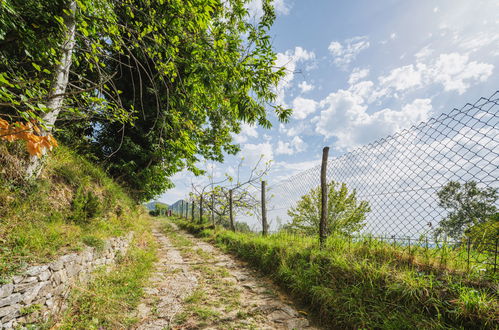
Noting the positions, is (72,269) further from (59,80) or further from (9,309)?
(59,80)

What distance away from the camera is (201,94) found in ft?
13.2

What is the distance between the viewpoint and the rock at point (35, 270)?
194cm

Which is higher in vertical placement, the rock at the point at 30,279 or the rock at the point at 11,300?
the rock at the point at 30,279

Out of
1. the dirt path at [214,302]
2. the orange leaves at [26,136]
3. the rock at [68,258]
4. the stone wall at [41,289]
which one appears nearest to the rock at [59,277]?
the stone wall at [41,289]

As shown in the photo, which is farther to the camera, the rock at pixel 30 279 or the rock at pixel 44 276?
the rock at pixel 44 276

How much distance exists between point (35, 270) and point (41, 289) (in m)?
0.24

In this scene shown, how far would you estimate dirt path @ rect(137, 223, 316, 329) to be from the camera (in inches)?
93.4

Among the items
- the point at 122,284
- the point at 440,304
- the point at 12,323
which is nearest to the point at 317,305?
the point at 440,304

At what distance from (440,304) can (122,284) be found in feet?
14.4

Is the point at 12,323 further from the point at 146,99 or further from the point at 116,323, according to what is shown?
the point at 146,99

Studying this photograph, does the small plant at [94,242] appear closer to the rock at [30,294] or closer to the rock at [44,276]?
the rock at [44,276]

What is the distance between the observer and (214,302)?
2.87 metres

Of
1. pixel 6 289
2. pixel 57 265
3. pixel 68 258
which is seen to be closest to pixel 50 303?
pixel 57 265

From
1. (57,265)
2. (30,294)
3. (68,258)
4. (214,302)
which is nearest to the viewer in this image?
(30,294)
